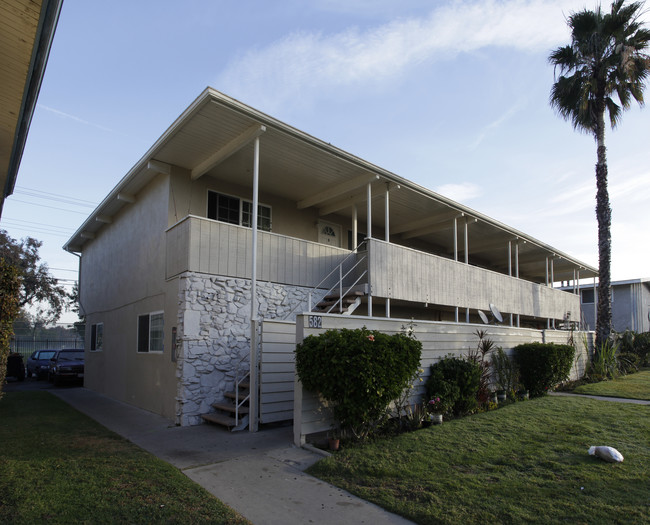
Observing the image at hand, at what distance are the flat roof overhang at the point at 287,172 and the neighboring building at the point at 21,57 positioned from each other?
3.11 m

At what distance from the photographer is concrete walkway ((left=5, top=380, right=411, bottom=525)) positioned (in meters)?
4.46

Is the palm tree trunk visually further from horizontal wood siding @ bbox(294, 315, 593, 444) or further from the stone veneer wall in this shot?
the stone veneer wall

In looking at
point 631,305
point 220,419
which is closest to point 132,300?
point 220,419

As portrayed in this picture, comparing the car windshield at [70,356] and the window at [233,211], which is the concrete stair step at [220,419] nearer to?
the window at [233,211]

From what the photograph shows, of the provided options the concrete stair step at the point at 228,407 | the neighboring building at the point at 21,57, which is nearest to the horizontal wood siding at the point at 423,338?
the concrete stair step at the point at 228,407

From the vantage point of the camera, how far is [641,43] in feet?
51.0

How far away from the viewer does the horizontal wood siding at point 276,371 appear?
8.30 metres

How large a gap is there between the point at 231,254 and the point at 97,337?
876 centimetres

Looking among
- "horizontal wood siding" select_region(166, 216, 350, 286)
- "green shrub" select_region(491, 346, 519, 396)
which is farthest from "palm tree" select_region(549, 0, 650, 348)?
"horizontal wood siding" select_region(166, 216, 350, 286)

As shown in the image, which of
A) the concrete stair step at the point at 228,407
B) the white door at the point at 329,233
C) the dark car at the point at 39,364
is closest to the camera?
the concrete stair step at the point at 228,407

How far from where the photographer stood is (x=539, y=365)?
1094 centimetres

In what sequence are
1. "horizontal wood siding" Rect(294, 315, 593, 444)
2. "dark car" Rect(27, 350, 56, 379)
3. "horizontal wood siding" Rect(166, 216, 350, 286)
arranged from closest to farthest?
"horizontal wood siding" Rect(294, 315, 593, 444) < "horizontal wood siding" Rect(166, 216, 350, 286) < "dark car" Rect(27, 350, 56, 379)

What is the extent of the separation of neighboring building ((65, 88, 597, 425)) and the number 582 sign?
179cm

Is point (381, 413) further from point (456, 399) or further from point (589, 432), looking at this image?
point (589, 432)
